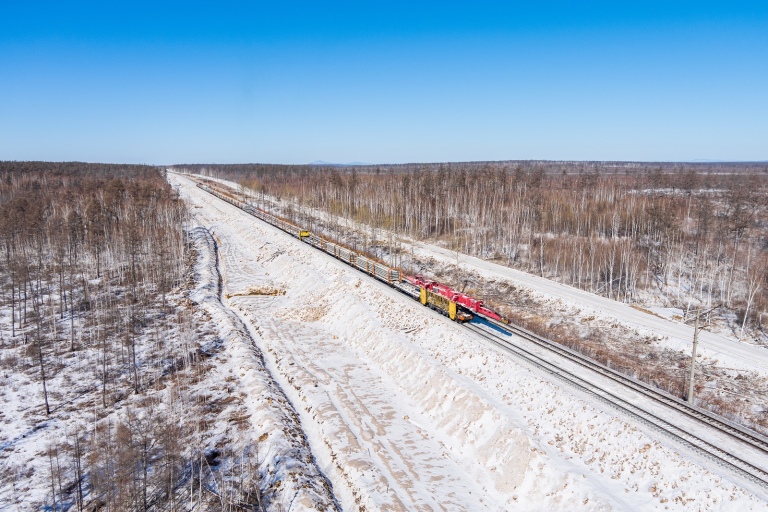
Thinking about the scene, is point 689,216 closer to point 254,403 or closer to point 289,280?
point 289,280

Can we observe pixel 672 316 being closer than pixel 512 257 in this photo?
Yes

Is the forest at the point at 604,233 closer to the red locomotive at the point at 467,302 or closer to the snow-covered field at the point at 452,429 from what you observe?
the snow-covered field at the point at 452,429

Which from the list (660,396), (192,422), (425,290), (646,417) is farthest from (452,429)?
(425,290)

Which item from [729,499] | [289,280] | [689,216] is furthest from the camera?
[689,216]

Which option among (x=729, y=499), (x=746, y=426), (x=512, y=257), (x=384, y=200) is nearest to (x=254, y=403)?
(x=729, y=499)

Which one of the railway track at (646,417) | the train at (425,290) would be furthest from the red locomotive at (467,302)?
the railway track at (646,417)

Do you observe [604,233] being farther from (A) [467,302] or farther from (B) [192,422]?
(B) [192,422]

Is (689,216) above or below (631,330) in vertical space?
above

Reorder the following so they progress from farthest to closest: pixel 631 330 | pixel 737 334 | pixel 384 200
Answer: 1. pixel 384 200
2. pixel 737 334
3. pixel 631 330
